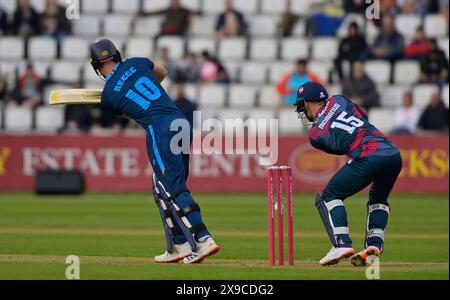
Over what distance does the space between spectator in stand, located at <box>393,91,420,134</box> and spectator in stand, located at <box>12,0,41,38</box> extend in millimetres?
9757

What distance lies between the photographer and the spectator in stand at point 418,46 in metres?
26.4

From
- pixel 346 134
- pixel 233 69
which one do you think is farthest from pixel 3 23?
pixel 346 134

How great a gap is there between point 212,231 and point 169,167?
17.5 feet

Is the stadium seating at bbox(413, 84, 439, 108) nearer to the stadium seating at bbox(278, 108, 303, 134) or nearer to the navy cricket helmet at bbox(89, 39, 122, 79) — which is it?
the stadium seating at bbox(278, 108, 303, 134)

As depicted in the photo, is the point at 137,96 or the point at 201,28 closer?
the point at 137,96

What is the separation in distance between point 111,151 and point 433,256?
13.0 m

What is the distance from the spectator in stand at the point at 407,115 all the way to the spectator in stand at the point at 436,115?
27 centimetres

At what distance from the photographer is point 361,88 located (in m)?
25.5

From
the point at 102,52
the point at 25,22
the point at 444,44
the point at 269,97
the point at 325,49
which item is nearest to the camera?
the point at 102,52

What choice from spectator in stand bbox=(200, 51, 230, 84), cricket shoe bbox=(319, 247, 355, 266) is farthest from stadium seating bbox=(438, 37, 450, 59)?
cricket shoe bbox=(319, 247, 355, 266)

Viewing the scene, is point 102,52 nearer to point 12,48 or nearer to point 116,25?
point 12,48

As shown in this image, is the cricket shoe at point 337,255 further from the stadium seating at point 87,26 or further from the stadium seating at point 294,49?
the stadium seating at point 87,26

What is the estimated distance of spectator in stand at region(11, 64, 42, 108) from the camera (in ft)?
87.5

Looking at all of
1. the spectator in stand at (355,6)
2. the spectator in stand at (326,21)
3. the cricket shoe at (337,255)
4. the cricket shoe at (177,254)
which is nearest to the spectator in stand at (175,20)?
the spectator in stand at (326,21)
